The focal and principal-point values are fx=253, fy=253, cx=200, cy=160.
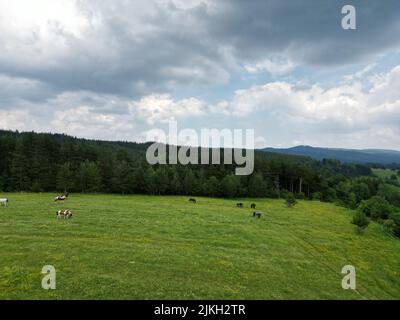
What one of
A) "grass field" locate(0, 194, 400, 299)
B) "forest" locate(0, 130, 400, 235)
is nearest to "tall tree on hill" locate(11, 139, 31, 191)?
"forest" locate(0, 130, 400, 235)

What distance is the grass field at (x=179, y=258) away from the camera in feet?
48.5

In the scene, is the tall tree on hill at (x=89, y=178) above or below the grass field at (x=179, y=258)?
above

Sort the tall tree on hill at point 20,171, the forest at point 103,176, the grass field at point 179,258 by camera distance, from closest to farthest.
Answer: the grass field at point 179,258 < the forest at point 103,176 < the tall tree on hill at point 20,171

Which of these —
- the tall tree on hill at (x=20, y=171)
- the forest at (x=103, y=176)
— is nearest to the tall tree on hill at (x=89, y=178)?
the forest at (x=103, y=176)

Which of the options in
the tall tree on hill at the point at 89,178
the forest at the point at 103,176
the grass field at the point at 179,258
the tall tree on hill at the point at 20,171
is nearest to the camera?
the grass field at the point at 179,258

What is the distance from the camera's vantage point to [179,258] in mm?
19234

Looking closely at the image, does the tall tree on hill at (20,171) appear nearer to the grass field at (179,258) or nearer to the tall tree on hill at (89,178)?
the tall tree on hill at (89,178)

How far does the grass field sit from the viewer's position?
14789mm

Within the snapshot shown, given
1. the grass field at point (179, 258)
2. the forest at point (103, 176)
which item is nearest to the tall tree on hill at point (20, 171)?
the forest at point (103, 176)

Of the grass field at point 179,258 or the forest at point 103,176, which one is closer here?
the grass field at point 179,258
